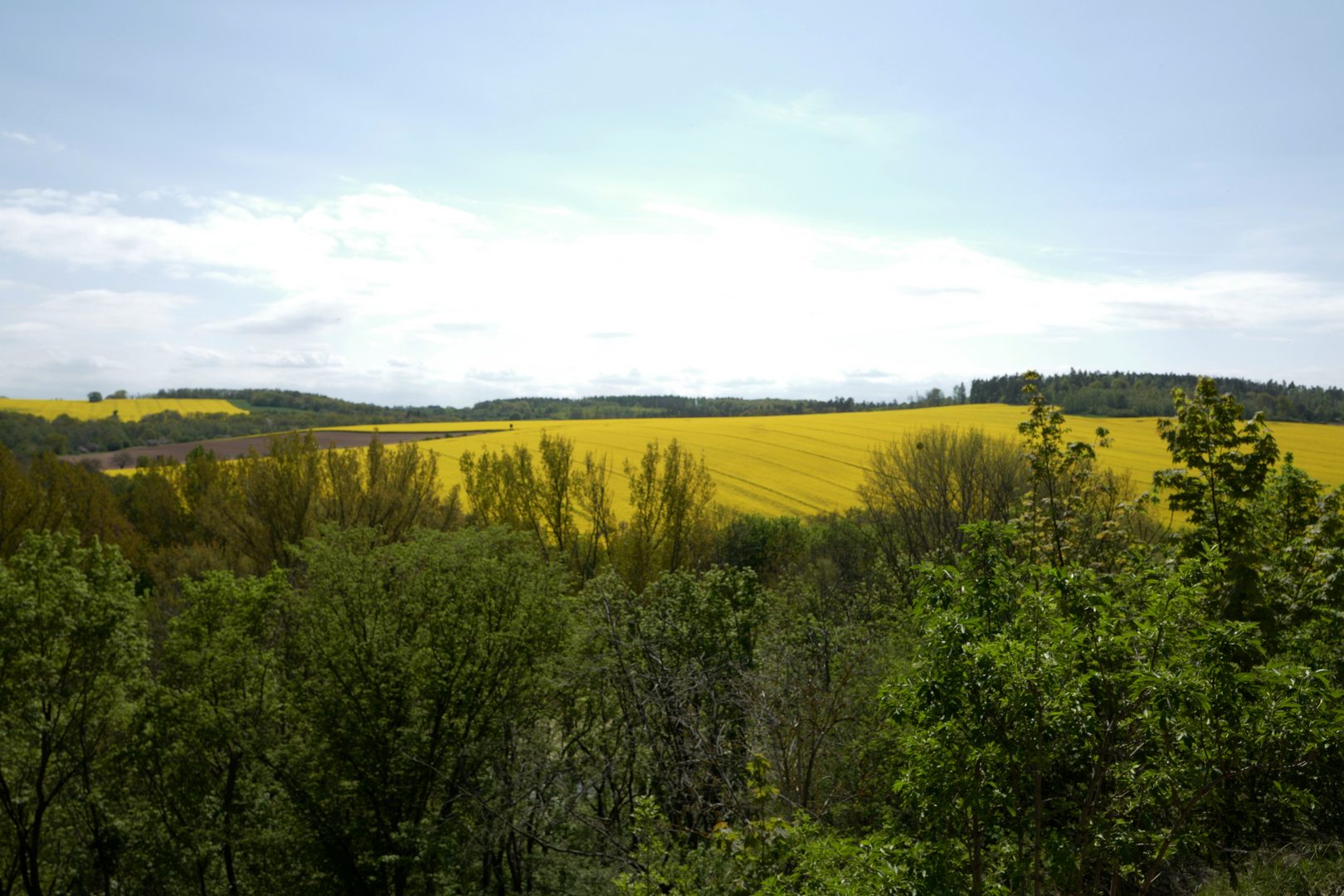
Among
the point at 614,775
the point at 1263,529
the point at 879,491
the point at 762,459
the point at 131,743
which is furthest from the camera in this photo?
the point at 762,459

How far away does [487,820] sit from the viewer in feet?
48.4

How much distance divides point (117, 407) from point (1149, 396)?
13255cm

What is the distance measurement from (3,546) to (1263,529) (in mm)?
40851

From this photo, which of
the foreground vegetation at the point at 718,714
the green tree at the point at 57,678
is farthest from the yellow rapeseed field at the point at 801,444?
the green tree at the point at 57,678

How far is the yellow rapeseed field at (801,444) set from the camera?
177ft

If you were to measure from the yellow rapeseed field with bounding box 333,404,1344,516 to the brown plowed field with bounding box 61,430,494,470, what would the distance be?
7.18 meters

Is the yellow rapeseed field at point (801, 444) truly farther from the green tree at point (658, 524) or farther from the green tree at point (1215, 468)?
the green tree at point (1215, 468)

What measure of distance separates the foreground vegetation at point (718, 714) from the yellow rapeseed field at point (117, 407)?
304ft

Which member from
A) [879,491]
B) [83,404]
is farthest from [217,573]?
[83,404]

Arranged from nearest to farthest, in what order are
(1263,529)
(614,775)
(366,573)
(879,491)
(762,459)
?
(1263,529) → (614,775) → (366,573) → (879,491) → (762,459)

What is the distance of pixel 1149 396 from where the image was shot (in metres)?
78.8

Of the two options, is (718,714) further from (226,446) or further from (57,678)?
(226,446)

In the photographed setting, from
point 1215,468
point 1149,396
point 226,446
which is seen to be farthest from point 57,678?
point 1149,396

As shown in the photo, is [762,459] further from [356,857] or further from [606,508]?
[356,857]
